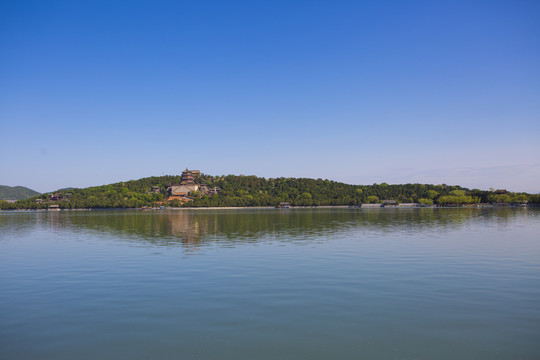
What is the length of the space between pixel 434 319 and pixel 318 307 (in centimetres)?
308

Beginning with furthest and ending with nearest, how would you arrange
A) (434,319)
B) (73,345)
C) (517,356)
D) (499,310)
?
(499,310)
(434,319)
(73,345)
(517,356)

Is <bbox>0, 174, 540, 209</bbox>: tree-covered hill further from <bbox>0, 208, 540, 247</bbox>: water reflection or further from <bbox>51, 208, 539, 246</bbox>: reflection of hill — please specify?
<bbox>51, 208, 539, 246</bbox>: reflection of hill

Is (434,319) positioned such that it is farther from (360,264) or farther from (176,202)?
(176,202)

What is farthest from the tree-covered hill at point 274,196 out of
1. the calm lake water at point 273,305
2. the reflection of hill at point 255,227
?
the calm lake water at point 273,305

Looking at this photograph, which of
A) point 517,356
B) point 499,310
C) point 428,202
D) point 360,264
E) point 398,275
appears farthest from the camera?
point 428,202

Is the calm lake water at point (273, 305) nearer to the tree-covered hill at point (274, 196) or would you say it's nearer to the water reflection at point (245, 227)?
the water reflection at point (245, 227)

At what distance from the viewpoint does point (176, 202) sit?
17325 cm

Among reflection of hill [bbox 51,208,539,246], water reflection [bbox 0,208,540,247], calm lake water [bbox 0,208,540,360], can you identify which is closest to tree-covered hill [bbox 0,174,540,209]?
water reflection [bbox 0,208,540,247]

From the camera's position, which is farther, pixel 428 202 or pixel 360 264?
pixel 428 202

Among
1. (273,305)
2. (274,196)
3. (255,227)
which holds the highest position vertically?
(274,196)

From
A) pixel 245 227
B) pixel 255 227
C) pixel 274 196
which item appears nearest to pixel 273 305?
pixel 255 227

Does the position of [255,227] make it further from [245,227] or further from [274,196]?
[274,196]

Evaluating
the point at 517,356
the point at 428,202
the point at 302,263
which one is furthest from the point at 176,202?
Answer: the point at 517,356

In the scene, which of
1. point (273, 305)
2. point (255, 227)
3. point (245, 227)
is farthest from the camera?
point (245, 227)
